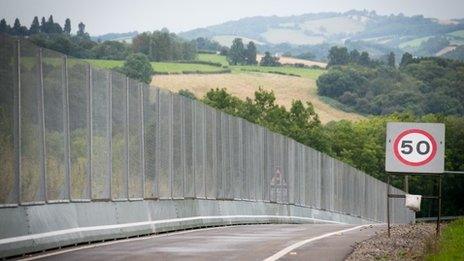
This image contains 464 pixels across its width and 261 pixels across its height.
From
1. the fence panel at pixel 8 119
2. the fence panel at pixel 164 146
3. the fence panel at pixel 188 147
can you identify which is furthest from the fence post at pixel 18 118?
the fence panel at pixel 188 147

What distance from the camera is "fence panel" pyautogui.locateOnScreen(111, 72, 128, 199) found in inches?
1146

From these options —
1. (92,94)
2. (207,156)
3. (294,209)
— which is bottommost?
(294,209)

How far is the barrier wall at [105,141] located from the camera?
2239 centimetres

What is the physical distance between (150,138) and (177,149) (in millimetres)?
3556

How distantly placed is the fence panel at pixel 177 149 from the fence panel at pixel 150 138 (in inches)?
78.1

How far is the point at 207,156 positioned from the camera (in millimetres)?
41562

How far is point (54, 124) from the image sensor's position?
2477 cm

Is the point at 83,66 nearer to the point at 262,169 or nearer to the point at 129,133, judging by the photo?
the point at 129,133

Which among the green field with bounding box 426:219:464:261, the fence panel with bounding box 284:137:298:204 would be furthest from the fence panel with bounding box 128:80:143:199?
the fence panel with bounding box 284:137:298:204

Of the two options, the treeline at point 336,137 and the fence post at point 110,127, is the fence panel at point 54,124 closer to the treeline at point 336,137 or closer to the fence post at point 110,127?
the fence post at point 110,127

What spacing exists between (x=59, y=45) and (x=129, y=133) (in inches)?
6140

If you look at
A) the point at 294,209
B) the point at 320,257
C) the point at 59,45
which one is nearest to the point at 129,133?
the point at 320,257

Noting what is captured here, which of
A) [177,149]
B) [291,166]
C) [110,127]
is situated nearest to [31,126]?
[110,127]

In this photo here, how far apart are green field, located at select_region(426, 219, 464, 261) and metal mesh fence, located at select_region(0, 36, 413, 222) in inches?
266
